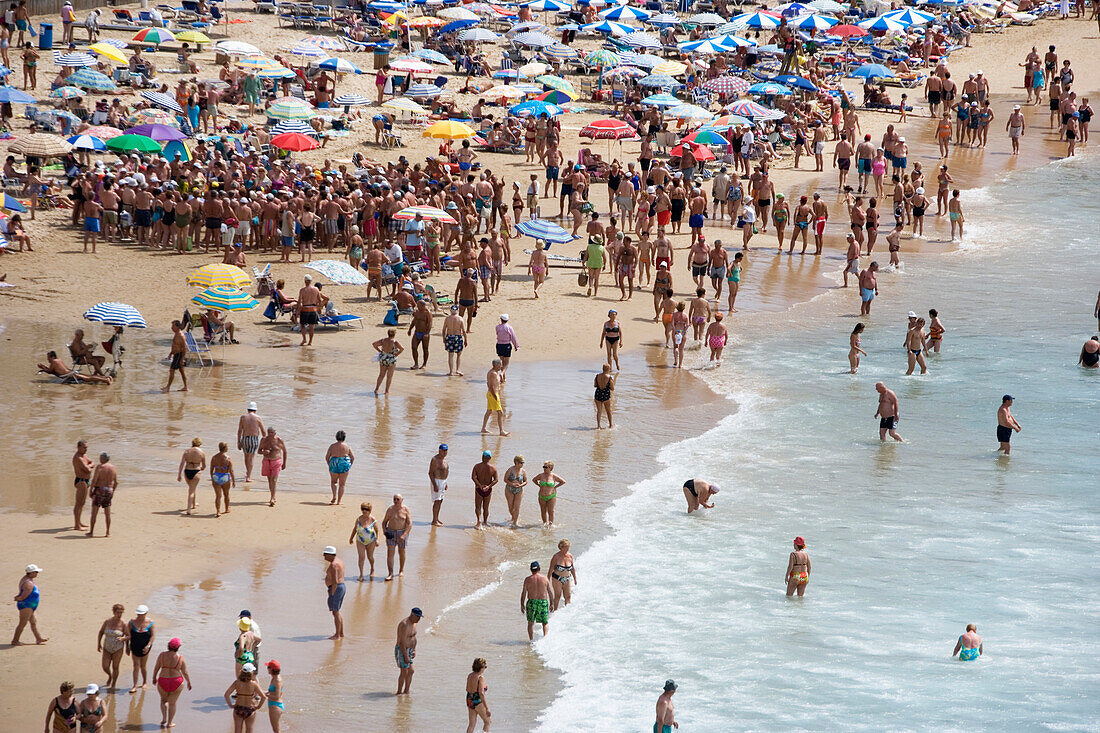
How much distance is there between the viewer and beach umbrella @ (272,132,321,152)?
27.4m

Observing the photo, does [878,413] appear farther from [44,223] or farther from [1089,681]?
[44,223]

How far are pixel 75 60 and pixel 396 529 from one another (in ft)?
74.9

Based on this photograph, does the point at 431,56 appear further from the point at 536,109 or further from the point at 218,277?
the point at 218,277

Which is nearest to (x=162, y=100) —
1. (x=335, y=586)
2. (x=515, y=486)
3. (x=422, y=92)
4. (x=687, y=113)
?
(x=422, y=92)

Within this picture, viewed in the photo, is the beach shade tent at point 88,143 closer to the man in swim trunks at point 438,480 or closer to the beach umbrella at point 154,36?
the beach umbrella at point 154,36

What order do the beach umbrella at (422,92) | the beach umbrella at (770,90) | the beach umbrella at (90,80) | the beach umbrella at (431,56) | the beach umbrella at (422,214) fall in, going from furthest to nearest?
the beach umbrella at (431,56), the beach umbrella at (422,92), the beach umbrella at (770,90), the beach umbrella at (90,80), the beach umbrella at (422,214)

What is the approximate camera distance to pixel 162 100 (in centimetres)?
3002

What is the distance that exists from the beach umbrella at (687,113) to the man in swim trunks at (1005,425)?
49.1 ft

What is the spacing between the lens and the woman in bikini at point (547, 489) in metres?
14.5

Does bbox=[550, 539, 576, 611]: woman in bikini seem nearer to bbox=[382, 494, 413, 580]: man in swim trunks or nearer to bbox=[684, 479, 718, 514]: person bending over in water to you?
bbox=[382, 494, 413, 580]: man in swim trunks

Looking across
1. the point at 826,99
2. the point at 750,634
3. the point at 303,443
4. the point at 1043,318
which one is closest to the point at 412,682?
the point at 750,634

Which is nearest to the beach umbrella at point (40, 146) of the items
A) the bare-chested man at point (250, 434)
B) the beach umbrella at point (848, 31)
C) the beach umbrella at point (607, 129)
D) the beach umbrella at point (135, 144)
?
the beach umbrella at point (135, 144)

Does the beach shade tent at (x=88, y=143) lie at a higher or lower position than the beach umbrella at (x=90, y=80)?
lower

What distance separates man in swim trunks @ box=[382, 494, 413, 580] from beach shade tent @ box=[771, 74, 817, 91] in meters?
25.3
